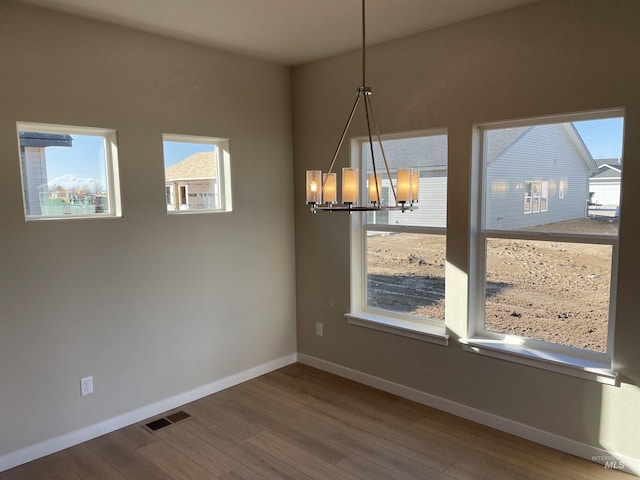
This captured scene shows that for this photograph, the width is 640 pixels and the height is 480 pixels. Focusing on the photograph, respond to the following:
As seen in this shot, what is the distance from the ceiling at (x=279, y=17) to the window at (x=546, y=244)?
0.86 m

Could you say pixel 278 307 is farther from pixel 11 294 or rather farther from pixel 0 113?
pixel 0 113

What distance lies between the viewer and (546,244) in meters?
2.99

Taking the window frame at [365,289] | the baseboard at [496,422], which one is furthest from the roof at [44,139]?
the baseboard at [496,422]

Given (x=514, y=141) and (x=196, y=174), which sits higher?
(x=514, y=141)

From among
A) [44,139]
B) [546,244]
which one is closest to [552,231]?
[546,244]

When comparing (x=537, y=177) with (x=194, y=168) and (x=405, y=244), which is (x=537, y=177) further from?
(x=194, y=168)

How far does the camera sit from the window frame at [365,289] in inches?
138

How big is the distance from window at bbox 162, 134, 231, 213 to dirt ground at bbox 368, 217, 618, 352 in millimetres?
1533

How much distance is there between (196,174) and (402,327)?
6.73 ft

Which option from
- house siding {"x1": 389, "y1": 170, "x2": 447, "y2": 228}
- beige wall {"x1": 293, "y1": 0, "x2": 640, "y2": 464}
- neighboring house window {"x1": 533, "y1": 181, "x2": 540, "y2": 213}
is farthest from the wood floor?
neighboring house window {"x1": 533, "y1": 181, "x2": 540, "y2": 213}

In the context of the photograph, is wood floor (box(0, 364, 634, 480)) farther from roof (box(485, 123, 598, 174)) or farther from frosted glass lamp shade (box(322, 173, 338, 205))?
roof (box(485, 123, 598, 174))

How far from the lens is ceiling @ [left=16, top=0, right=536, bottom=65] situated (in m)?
2.75

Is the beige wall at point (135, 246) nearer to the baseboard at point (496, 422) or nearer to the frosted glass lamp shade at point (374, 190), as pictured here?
the baseboard at point (496, 422)

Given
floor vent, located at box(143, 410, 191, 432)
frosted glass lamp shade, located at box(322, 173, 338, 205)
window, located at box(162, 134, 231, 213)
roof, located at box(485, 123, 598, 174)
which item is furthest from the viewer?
window, located at box(162, 134, 231, 213)
